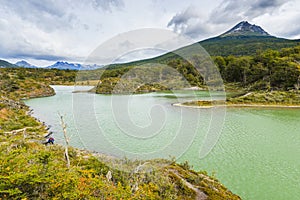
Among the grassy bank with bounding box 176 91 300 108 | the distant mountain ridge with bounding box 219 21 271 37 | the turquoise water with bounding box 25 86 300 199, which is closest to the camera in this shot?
the turquoise water with bounding box 25 86 300 199

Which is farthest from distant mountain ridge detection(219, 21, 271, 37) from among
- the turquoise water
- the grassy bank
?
the turquoise water

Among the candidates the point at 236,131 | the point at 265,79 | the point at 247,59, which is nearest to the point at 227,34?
the point at 247,59

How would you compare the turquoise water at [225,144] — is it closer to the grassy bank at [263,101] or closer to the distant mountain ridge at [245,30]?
the grassy bank at [263,101]

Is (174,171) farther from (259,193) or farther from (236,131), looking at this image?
(236,131)

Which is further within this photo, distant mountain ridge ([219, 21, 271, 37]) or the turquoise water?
distant mountain ridge ([219, 21, 271, 37])

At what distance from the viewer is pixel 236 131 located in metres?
16.8

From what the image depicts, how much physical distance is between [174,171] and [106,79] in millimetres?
48335

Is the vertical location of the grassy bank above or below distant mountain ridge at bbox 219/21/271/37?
below

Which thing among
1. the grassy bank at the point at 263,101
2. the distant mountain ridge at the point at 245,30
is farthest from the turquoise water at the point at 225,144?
the distant mountain ridge at the point at 245,30

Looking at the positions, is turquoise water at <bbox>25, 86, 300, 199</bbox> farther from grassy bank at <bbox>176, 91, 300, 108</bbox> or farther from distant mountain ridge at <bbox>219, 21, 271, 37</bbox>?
distant mountain ridge at <bbox>219, 21, 271, 37</bbox>

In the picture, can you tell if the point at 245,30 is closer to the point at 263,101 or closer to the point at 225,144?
the point at 263,101

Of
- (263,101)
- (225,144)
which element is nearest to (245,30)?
(263,101)

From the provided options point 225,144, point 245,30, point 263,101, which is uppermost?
point 245,30

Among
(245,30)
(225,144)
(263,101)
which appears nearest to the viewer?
(225,144)
